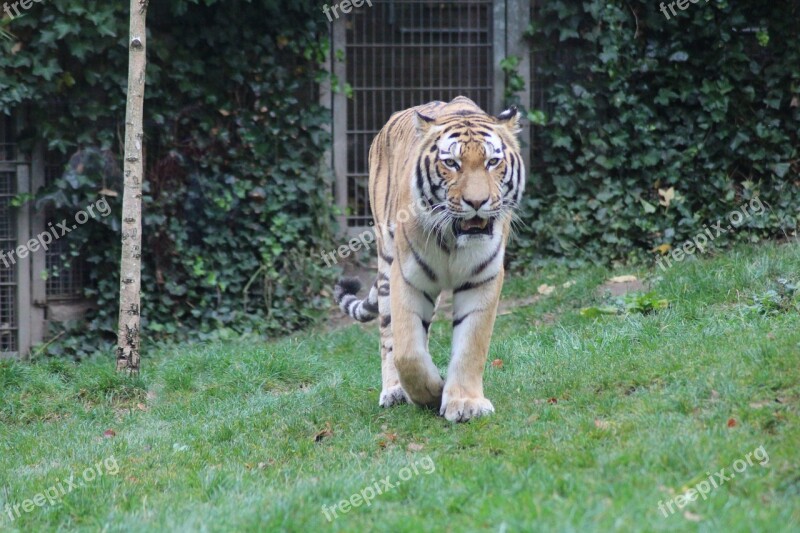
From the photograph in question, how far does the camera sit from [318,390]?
6.21 meters

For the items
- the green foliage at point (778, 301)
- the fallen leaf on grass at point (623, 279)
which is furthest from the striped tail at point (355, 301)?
the fallen leaf on grass at point (623, 279)

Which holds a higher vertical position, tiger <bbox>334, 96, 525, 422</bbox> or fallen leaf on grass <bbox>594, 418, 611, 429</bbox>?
tiger <bbox>334, 96, 525, 422</bbox>

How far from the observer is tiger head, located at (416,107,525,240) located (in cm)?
489

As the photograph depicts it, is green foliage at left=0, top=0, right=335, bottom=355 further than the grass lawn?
Yes

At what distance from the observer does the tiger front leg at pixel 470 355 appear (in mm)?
5090

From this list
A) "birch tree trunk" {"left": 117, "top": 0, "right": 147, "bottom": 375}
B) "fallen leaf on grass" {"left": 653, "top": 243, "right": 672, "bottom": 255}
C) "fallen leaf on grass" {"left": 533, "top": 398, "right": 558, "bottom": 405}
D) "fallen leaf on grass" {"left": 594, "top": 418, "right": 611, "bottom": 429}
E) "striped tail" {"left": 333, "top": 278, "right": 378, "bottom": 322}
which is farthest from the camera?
"fallen leaf on grass" {"left": 653, "top": 243, "right": 672, "bottom": 255}

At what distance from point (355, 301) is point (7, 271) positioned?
12.1 ft

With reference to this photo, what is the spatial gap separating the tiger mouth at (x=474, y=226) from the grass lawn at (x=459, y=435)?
3.17 ft

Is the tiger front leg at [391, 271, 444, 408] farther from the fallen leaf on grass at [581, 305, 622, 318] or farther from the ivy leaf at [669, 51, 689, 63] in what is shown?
the ivy leaf at [669, 51, 689, 63]

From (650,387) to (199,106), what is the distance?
5.70 metres

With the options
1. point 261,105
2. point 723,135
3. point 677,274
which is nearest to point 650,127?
point 723,135

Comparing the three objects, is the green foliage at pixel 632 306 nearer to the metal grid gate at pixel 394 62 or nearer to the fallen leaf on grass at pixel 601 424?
the fallen leaf on grass at pixel 601 424

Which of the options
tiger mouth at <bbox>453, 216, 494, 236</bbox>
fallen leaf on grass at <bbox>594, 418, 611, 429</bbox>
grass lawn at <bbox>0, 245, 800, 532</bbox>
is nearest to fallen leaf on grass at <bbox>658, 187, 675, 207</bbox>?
grass lawn at <bbox>0, 245, 800, 532</bbox>

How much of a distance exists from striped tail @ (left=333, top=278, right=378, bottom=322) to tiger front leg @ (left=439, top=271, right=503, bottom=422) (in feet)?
4.50
